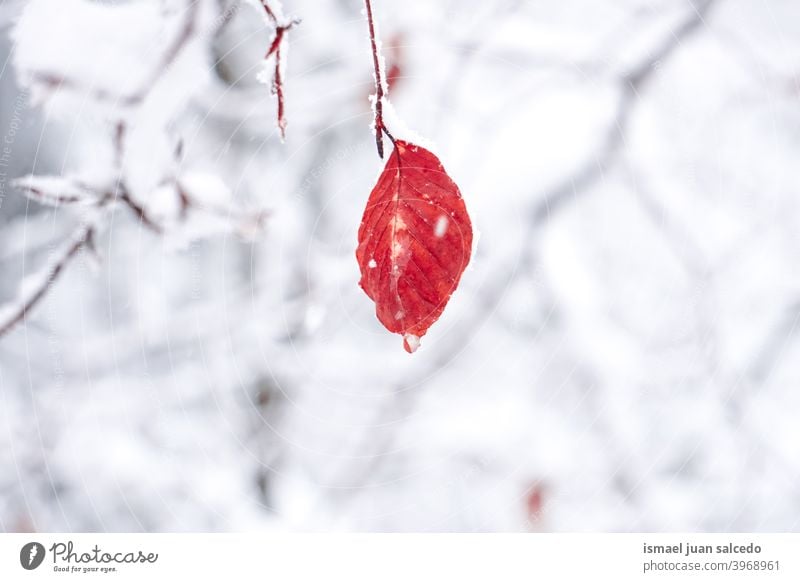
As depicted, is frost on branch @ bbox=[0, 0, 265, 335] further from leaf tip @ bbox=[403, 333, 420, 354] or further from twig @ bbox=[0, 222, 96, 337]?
leaf tip @ bbox=[403, 333, 420, 354]

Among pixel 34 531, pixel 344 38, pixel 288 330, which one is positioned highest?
pixel 344 38

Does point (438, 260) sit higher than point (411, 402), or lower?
higher

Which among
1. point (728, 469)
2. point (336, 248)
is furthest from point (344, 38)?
point (728, 469)

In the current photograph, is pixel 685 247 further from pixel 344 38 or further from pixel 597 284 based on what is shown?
pixel 344 38

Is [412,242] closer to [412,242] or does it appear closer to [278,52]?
[412,242]

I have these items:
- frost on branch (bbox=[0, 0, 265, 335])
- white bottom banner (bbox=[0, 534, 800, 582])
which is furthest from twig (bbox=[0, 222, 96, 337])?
white bottom banner (bbox=[0, 534, 800, 582])

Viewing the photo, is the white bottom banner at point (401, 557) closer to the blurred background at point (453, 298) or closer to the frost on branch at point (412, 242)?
the blurred background at point (453, 298)

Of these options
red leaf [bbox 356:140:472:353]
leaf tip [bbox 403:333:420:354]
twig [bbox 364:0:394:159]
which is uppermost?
twig [bbox 364:0:394:159]
